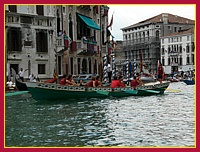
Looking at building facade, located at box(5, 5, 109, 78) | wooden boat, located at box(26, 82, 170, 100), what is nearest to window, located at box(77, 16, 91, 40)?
building facade, located at box(5, 5, 109, 78)

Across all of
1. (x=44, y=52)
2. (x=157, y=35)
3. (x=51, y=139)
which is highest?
(x=157, y=35)

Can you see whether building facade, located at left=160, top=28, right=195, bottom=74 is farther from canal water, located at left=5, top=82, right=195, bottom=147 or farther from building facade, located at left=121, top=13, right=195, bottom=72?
canal water, located at left=5, top=82, right=195, bottom=147

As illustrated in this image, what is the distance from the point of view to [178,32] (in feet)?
188

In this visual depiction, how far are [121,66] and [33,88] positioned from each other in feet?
155

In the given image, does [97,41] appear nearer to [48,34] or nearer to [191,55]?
[48,34]

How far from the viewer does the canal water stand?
708 centimetres

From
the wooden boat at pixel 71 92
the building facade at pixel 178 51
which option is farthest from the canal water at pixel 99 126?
the building facade at pixel 178 51

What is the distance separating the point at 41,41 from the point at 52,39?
2.47 ft

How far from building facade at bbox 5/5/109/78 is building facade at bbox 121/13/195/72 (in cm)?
2967

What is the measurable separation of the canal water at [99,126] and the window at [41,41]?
11004 millimetres

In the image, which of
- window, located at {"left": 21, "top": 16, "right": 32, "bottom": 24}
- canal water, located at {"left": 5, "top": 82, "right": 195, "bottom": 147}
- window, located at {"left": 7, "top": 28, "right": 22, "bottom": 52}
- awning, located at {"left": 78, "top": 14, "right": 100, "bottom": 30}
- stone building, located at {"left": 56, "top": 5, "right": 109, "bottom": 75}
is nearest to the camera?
canal water, located at {"left": 5, "top": 82, "right": 195, "bottom": 147}

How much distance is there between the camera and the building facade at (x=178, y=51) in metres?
54.3

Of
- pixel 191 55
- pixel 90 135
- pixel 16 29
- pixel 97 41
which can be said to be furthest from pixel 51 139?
pixel 191 55

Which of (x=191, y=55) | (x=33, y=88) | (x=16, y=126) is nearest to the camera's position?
(x=16, y=126)
